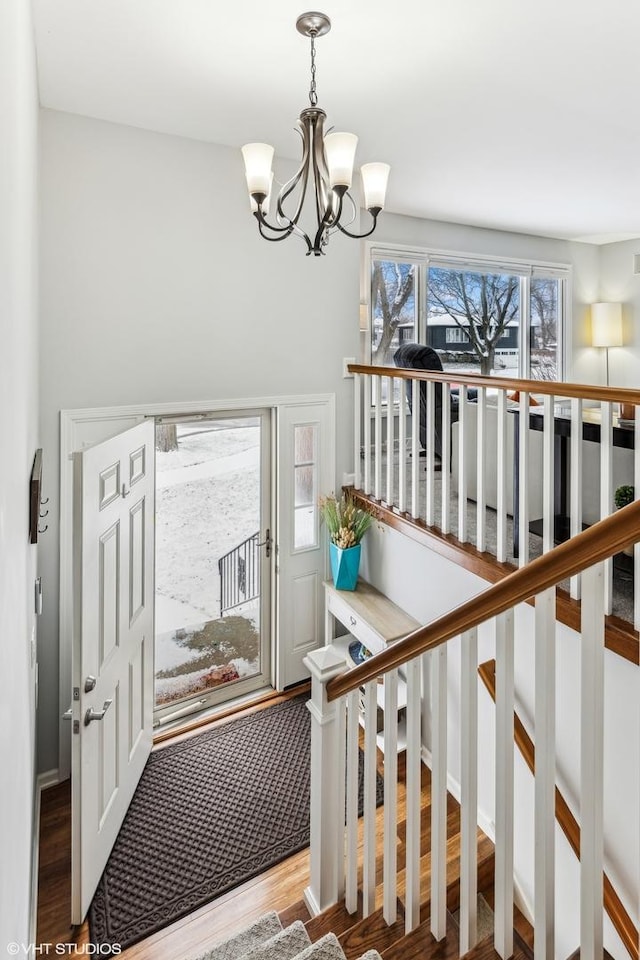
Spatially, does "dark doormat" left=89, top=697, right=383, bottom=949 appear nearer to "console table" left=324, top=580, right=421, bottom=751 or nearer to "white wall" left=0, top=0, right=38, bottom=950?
"console table" left=324, top=580, right=421, bottom=751

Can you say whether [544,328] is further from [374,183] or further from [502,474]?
[374,183]

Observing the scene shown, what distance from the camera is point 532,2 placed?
188cm

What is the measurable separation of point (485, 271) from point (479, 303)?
28cm

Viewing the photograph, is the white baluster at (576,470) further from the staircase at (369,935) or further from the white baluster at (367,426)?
the white baluster at (367,426)

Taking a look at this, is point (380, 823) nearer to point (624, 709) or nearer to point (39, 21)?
point (624, 709)

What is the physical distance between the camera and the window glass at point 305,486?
11.9 ft

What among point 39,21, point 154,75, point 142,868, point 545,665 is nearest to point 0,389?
point 545,665

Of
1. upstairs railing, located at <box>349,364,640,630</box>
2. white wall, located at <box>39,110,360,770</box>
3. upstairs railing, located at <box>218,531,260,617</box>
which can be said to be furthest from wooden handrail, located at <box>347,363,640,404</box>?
upstairs railing, located at <box>218,531,260,617</box>

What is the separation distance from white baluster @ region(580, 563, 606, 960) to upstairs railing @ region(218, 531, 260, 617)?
2.82 meters

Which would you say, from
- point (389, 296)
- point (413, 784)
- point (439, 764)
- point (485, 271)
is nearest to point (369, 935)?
point (413, 784)

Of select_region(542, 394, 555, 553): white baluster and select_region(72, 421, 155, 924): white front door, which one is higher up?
select_region(542, 394, 555, 553): white baluster

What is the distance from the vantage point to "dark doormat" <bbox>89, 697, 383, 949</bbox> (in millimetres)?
2279

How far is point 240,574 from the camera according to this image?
Result: 3689 mm

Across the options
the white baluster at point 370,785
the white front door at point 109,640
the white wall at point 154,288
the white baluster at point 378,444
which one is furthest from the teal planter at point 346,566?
the white baluster at point 370,785
